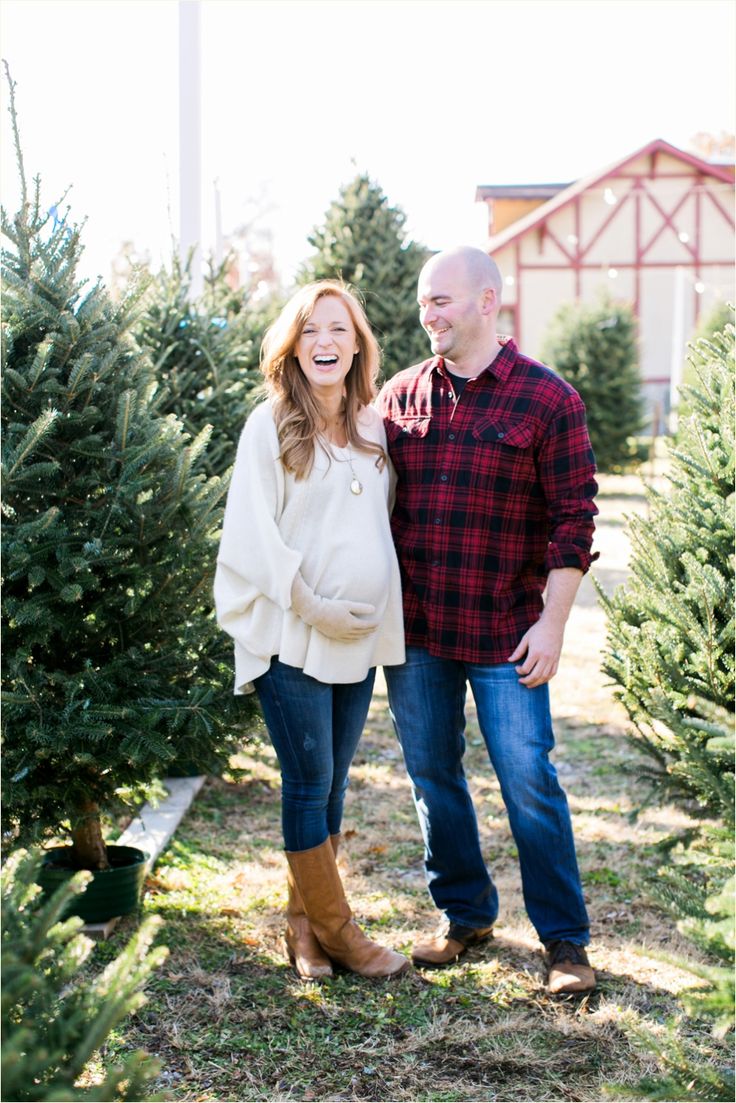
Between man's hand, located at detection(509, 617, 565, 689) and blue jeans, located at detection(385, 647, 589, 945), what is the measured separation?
0.16 ft

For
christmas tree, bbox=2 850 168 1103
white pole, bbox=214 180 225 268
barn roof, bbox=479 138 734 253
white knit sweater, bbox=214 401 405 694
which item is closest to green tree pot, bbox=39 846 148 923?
white knit sweater, bbox=214 401 405 694

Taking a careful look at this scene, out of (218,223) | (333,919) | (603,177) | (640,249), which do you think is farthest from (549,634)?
(640,249)

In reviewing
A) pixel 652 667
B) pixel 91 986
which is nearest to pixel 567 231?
pixel 652 667

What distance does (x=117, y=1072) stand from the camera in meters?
1.67

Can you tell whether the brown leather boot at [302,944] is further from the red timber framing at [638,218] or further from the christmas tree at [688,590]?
the red timber framing at [638,218]

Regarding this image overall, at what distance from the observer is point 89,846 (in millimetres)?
4031

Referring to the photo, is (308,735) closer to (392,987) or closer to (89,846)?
(392,987)

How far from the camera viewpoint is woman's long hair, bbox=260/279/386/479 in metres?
3.34

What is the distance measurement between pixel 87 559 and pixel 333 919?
4.71 feet

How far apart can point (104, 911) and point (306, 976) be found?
80 centimetres

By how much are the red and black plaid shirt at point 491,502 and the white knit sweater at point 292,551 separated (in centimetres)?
22

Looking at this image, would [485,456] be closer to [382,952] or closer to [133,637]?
[133,637]

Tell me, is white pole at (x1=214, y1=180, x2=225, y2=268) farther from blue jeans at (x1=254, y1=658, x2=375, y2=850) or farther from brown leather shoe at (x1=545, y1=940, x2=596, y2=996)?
brown leather shoe at (x1=545, y1=940, x2=596, y2=996)

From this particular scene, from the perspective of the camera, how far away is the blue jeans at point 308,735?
3387 mm
